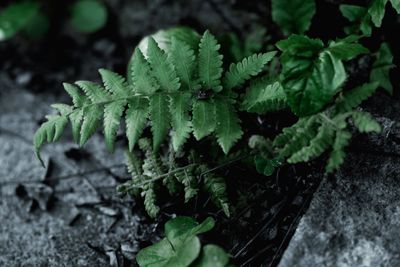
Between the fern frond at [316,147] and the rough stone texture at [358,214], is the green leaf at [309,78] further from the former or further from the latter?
the rough stone texture at [358,214]

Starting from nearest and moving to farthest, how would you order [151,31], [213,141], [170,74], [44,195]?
[170,74], [213,141], [44,195], [151,31]

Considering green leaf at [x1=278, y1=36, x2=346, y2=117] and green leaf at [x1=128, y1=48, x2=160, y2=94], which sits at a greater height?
green leaf at [x1=128, y1=48, x2=160, y2=94]

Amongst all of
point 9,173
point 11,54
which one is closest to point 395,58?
point 9,173

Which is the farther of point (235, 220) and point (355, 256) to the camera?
point (235, 220)

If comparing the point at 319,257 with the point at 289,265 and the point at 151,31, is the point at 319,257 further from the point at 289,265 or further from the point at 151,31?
the point at 151,31

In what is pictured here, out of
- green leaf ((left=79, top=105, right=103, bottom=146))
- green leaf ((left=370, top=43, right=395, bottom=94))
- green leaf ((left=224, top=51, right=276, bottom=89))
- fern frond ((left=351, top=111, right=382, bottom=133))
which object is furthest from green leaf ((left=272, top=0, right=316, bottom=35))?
green leaf ((left=79, top=105, right=103, bottom=146))

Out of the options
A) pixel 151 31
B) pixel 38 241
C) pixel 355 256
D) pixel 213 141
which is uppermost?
pixel 151 31

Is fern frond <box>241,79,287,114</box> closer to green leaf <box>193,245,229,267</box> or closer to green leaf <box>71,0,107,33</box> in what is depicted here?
green leaf <box>193,245,229,267</box>
